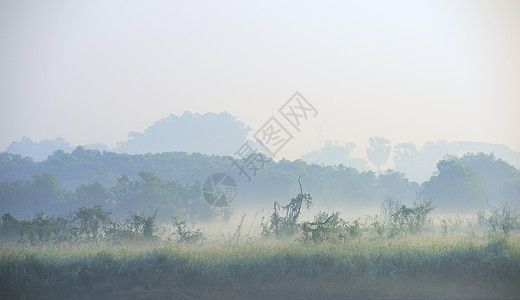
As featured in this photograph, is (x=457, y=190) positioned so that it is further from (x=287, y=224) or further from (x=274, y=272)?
(x=274, y=272)

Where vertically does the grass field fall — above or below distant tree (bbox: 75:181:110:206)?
below

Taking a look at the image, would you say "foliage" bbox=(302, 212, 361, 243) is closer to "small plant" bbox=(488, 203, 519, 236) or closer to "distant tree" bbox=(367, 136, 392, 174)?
"small plant" bbox=(488, 203, 519, 236)

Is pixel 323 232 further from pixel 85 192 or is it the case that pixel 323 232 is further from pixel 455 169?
pixel 455 169

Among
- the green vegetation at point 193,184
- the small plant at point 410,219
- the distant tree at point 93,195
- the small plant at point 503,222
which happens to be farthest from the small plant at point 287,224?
the distant tree at point 93,195

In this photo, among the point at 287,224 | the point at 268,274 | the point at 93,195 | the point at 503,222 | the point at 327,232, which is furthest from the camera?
the point at 93,195

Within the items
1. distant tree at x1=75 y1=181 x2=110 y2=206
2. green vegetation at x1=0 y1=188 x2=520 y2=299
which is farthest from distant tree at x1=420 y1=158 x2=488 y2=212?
distant tree at x1=75 y1=181 x2=110 y2=206

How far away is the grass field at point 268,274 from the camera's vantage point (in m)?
7.39

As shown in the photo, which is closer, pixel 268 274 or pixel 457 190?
pixel 268 274

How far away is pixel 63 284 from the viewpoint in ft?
24.5

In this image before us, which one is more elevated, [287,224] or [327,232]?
[287,224]

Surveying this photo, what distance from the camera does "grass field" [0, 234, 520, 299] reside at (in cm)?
739

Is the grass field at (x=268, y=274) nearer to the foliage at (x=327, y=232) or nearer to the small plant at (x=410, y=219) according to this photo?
the foliage at (x=327, y=232)

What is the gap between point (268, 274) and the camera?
7.67 m

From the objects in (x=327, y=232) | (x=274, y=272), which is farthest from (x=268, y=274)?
(x=327, y=232)
